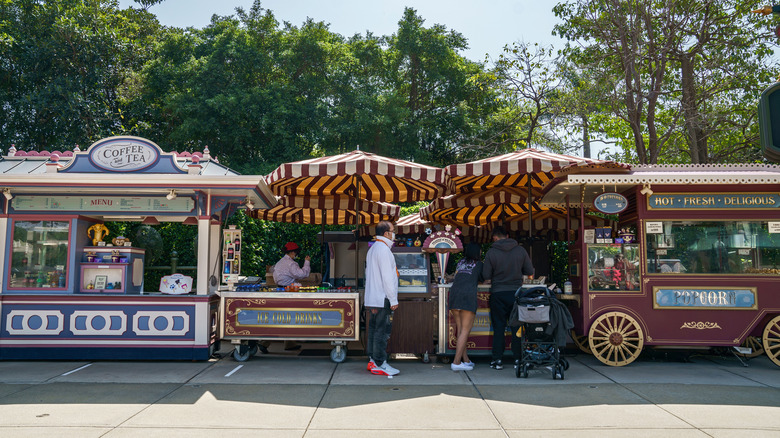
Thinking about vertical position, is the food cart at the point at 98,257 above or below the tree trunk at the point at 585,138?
below

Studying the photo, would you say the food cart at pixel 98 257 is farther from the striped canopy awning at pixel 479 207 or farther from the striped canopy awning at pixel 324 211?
the striped canopy awning at pixel 479 207

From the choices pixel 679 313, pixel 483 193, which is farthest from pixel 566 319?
pixel 483 193

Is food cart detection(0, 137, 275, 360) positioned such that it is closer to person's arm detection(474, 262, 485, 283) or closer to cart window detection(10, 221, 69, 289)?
cart window detection(10, 221, 69, 289)

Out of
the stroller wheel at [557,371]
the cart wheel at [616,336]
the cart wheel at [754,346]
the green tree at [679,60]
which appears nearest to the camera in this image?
the stroller wheel at [557,371]

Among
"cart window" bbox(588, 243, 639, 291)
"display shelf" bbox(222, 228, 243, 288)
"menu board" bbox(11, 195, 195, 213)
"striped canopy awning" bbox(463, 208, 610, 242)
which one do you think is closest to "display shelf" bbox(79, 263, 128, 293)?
"menu board" bbox(11, 195, 195, 213)

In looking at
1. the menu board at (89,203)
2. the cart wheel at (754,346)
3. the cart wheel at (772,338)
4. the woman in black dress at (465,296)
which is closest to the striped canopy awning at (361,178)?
the woman in black dress at (465,296)

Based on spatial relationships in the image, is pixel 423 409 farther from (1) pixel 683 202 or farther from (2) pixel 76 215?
(2) pixel 76 215

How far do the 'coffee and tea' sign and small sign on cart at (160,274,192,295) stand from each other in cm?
166

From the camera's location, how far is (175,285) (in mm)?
7957

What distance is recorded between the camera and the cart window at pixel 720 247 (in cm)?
752

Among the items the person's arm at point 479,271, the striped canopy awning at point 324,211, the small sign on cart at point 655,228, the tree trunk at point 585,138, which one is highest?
the tree trunk at point 585,138

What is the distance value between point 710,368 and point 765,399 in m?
1.80

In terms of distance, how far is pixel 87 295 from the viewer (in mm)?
7812

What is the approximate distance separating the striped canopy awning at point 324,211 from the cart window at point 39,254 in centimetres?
355
